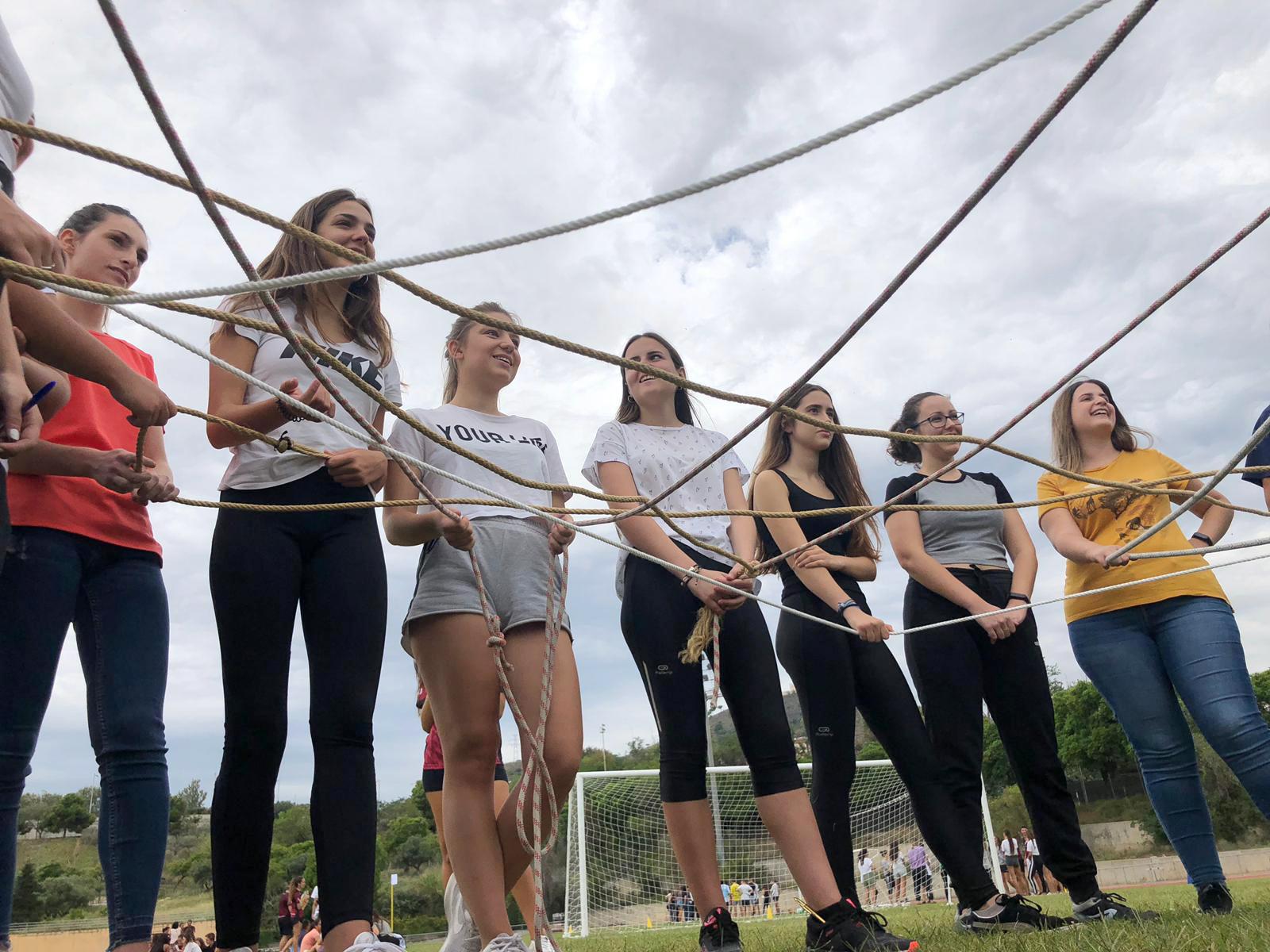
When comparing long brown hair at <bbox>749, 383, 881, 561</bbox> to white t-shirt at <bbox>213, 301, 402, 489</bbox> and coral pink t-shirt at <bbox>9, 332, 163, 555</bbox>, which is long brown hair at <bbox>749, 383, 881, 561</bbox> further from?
coral pink t-shirt at <bbox>9, 332, 163, 555</bbox>

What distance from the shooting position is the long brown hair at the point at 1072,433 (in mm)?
3074

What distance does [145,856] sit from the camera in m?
1.68

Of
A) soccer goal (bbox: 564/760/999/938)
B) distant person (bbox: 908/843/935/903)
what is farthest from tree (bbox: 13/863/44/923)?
distant person (bbox: 908/843/935/903)

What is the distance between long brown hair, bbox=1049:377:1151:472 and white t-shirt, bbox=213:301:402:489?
2208 mm

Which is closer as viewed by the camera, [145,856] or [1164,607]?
[145,856]

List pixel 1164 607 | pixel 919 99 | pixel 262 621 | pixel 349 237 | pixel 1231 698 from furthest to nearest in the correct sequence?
pixel 1164 607, pixel 1231 698, pixel 349 237, pixel 262 621, pixel 919 99

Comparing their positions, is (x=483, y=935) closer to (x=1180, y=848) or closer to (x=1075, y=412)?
(x=1180, y=848)

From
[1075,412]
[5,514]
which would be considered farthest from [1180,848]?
[5,514]

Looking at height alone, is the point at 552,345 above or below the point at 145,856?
above

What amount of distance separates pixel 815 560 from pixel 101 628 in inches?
72.7

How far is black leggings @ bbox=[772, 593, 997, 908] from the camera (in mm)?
2488

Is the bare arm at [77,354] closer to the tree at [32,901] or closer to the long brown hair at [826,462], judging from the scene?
the long brown hair at [826,462]

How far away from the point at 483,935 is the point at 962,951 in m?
0.97

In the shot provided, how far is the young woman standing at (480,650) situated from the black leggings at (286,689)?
0.19 metres
